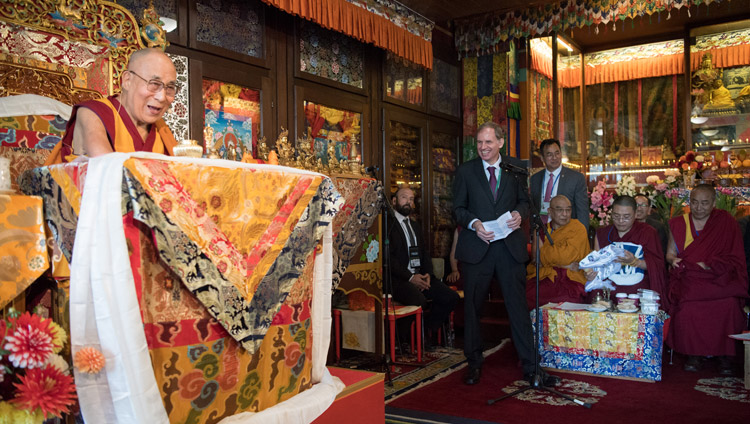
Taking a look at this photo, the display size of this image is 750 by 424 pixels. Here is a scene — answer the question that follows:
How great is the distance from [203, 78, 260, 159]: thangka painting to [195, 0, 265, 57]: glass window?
0.94 feet

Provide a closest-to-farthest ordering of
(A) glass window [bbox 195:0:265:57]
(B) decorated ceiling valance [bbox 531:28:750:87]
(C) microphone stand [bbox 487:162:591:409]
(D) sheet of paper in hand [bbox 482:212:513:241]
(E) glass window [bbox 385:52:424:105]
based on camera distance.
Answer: (C) microphone stand [bbox 487:162:591:409] → (D) sheet of paper in hand [bbox 482:212:513:241] → (A) glass window [bbox 195:0:265:57] → (E) glass window [bbox 385:52:424:105] → (B) decorated ceiling valance [bbox 531:28:750:87]

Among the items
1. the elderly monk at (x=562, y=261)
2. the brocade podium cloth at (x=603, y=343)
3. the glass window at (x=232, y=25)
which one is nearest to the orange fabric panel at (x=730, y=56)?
the elderly monk at (x=562, y=261)

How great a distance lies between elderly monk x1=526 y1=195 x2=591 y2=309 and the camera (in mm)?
4516

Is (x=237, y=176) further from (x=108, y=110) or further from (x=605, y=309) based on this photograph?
(x=605, y=309)

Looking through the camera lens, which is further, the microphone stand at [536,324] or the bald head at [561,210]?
the bald head at [561,210]

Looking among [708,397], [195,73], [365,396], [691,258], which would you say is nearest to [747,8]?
[691,258]

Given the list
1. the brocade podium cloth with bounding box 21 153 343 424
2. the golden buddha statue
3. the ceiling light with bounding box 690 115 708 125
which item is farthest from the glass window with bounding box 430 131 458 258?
the brocade podium cloth with bounding box 21 153 343 424

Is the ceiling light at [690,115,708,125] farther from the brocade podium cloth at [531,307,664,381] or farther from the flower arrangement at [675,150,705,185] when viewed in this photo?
the brocade podium cloth at [531,307,664,381]

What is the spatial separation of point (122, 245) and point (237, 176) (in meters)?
0.41

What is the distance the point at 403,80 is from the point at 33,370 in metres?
5.20

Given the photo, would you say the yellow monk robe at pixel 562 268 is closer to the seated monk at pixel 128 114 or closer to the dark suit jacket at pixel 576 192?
the dark suit jacket at pixel 576 192

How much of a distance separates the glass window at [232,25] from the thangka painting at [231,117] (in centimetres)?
29

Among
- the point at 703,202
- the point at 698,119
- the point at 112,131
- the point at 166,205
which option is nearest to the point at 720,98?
the point at 698,119

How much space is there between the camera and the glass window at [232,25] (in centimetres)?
418
